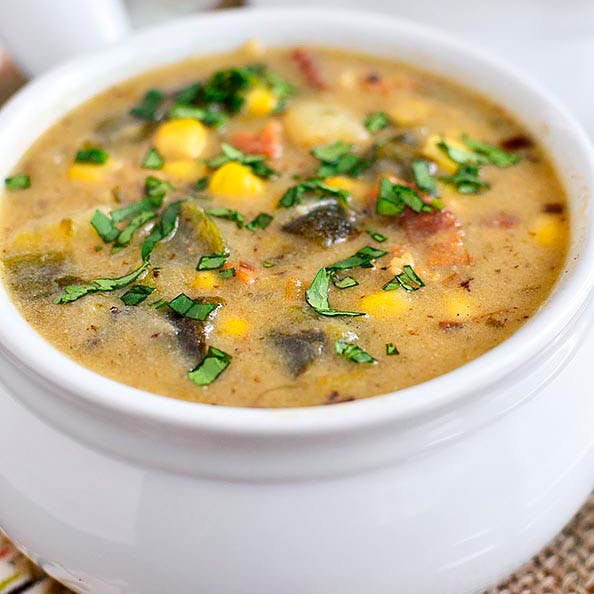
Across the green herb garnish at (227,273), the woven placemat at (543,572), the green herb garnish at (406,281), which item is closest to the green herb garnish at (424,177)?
the green herb garnish at (406,281)

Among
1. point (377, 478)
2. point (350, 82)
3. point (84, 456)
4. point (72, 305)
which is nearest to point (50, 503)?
point (84, 456)

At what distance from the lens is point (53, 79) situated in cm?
259

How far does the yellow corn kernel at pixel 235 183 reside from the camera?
228 cm

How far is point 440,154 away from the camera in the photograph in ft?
7.87

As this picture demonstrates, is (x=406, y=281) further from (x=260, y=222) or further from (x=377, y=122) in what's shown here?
(x=377, y=122)

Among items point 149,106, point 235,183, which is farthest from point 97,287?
point 149,106

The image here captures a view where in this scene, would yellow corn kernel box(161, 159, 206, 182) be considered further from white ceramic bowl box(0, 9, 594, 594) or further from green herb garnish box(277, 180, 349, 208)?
white ceramic bowl box(0, 9, 594, 594)

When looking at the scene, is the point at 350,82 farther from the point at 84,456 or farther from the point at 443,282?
the point at 84,456

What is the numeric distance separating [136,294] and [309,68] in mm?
1118

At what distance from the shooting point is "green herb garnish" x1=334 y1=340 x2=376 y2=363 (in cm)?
180

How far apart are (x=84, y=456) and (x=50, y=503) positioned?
0.13 meters

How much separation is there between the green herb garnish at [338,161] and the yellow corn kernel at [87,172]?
521mm

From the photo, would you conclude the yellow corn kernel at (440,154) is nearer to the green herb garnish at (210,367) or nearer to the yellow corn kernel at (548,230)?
the yellow corn kernel at (548,230)

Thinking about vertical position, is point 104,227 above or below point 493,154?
above
